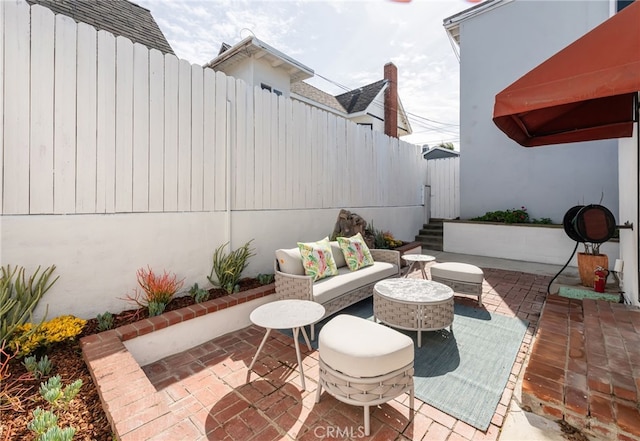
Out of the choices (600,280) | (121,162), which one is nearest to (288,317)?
(121,162)

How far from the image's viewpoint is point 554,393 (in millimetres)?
2027

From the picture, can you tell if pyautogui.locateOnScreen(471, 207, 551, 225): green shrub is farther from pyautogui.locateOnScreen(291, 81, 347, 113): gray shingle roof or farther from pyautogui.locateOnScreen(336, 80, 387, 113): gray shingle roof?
pyautogui.locateOnScreen(291, 81, 347, 113): gray shingle roof

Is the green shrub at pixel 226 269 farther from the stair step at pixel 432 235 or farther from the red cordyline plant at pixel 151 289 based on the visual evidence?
the stair step at pixel 432 235

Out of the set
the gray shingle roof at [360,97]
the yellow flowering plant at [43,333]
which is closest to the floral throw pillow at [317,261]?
the yellow flowering plant at [43,333]

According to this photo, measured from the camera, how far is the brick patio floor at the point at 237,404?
1928 mm

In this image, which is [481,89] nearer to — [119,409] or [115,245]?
[115,245]

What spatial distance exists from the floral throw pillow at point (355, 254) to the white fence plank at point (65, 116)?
3630 millimetres

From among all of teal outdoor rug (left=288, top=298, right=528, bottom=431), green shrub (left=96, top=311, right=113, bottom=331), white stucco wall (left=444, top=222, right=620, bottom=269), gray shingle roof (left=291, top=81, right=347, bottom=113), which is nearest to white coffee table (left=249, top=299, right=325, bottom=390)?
teal outdoor rug (left=288, top=298, right=528, bottom=431)

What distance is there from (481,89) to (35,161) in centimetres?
1036

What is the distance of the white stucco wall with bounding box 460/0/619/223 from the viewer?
706 centimetres

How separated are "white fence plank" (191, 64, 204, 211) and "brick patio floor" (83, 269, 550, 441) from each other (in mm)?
1958

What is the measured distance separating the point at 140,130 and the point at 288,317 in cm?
291

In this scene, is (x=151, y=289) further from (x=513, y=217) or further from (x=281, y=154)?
(x=513, y=217)

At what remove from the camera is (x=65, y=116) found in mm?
2936
